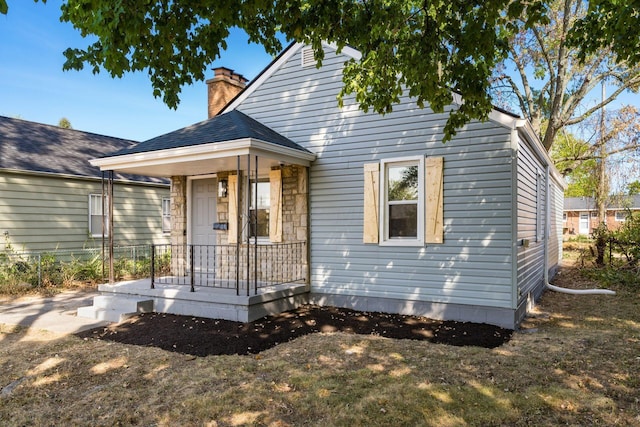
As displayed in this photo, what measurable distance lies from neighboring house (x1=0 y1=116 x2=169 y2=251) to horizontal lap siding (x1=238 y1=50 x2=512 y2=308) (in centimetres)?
706

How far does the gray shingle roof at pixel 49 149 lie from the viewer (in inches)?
479

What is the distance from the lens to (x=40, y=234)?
1205 centimetres

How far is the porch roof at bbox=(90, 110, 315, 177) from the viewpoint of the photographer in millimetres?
6898

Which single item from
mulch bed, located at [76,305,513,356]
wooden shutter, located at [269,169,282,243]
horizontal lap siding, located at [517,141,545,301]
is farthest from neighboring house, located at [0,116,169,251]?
horizontal lap siding, located at [517,141,545,301]

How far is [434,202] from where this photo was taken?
23.1ft

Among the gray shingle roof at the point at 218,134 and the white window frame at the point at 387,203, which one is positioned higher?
the gray shingle roof at the point at 218,134

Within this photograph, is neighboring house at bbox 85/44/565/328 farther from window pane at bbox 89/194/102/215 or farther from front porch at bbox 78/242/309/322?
window pane at bbox 89/194/102/215

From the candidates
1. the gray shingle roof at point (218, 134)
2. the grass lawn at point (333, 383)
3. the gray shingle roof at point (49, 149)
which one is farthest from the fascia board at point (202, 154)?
the gray shingle roof at point (49, 149)

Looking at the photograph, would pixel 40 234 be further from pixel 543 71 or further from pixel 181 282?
pixel 543 71

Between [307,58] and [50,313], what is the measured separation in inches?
268

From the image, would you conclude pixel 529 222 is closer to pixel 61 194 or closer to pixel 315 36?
pixel 315 36

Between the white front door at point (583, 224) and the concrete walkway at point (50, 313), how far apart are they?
39.6m

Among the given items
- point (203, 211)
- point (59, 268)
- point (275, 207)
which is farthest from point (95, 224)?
point (275, 207)

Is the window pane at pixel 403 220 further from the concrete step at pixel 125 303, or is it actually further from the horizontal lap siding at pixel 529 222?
the concrete step at pixel 125 303
